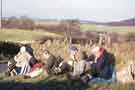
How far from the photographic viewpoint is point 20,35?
937 centimetres

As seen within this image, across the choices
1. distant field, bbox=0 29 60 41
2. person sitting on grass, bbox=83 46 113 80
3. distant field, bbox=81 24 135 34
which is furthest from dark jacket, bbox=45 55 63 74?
distant field, bbox=81 24 135 34

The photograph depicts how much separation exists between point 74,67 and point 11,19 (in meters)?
2.19

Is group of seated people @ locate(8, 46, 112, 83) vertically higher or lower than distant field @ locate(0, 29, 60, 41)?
lower

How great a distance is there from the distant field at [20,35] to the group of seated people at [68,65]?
306 mm

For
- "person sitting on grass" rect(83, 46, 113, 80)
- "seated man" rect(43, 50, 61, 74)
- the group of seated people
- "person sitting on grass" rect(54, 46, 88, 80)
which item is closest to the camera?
"person sitting on grass" rect(54, 46, 88, 80)

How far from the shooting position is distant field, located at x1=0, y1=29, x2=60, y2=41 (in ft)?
30.4

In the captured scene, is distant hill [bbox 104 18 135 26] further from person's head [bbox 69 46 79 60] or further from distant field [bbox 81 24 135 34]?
person's head [bbox 69 46 79 60]

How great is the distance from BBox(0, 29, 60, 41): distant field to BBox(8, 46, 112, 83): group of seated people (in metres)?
0.31

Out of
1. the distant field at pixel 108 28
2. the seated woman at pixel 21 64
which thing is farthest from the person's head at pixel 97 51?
the seated woman at pixel 21 64

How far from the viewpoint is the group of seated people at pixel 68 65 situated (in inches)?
317

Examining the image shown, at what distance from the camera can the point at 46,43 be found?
9211mm

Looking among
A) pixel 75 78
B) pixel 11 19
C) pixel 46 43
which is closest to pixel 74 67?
pixel 75 78

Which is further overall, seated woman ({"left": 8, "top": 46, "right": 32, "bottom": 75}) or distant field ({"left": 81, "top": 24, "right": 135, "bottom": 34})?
distant field ({"left": 81, "top": 24, "right": 135, "bottom": 34})

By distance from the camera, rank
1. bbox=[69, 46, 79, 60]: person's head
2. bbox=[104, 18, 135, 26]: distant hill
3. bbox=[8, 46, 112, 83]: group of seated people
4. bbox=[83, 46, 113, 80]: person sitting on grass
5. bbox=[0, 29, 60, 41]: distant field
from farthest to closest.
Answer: bbox=[104, 18, 135, 26]: distant hill < bbox=[0, 29, 60, 41]: distant field < bbox=[69, 46, 79, 60]: person's head < bbox=[83, 46, 113, 80]: person sitting on grass < bbox=[8, 46, 112, 83]: group of seated people
